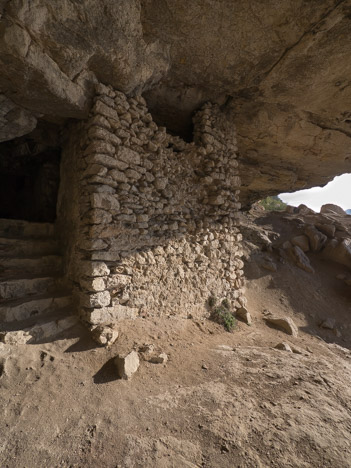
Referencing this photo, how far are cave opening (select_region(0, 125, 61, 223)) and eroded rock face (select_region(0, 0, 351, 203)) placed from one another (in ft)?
5.30

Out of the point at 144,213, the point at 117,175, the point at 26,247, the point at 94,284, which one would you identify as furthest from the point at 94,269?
the point at 26,247

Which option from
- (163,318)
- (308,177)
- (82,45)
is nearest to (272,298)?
(308,177)

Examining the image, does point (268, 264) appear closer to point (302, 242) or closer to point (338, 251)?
point (302, 242)

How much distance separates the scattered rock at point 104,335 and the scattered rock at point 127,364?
252 millimetres

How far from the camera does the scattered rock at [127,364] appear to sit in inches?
88.0

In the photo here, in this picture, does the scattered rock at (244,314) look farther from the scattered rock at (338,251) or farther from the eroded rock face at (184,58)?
the scattered rock at (338,251)

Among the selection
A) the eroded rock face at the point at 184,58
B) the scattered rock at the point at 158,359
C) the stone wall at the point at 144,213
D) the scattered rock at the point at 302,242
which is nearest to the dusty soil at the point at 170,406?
the scattered rock at the point at 158,359

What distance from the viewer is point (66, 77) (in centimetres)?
258

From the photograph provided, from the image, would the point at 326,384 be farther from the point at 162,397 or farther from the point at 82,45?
the point at 82,45

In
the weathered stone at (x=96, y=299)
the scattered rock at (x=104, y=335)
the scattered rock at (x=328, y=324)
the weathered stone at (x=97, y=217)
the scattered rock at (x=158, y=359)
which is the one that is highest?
the weathered stone at (x=97, y=217)

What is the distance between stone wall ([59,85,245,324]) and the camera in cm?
284

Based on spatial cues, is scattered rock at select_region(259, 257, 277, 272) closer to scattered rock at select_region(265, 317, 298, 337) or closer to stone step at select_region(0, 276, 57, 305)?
scattered rock at select_region(265, 317, 298, 337)

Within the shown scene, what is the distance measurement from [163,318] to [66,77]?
125 inches

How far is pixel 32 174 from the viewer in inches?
213
